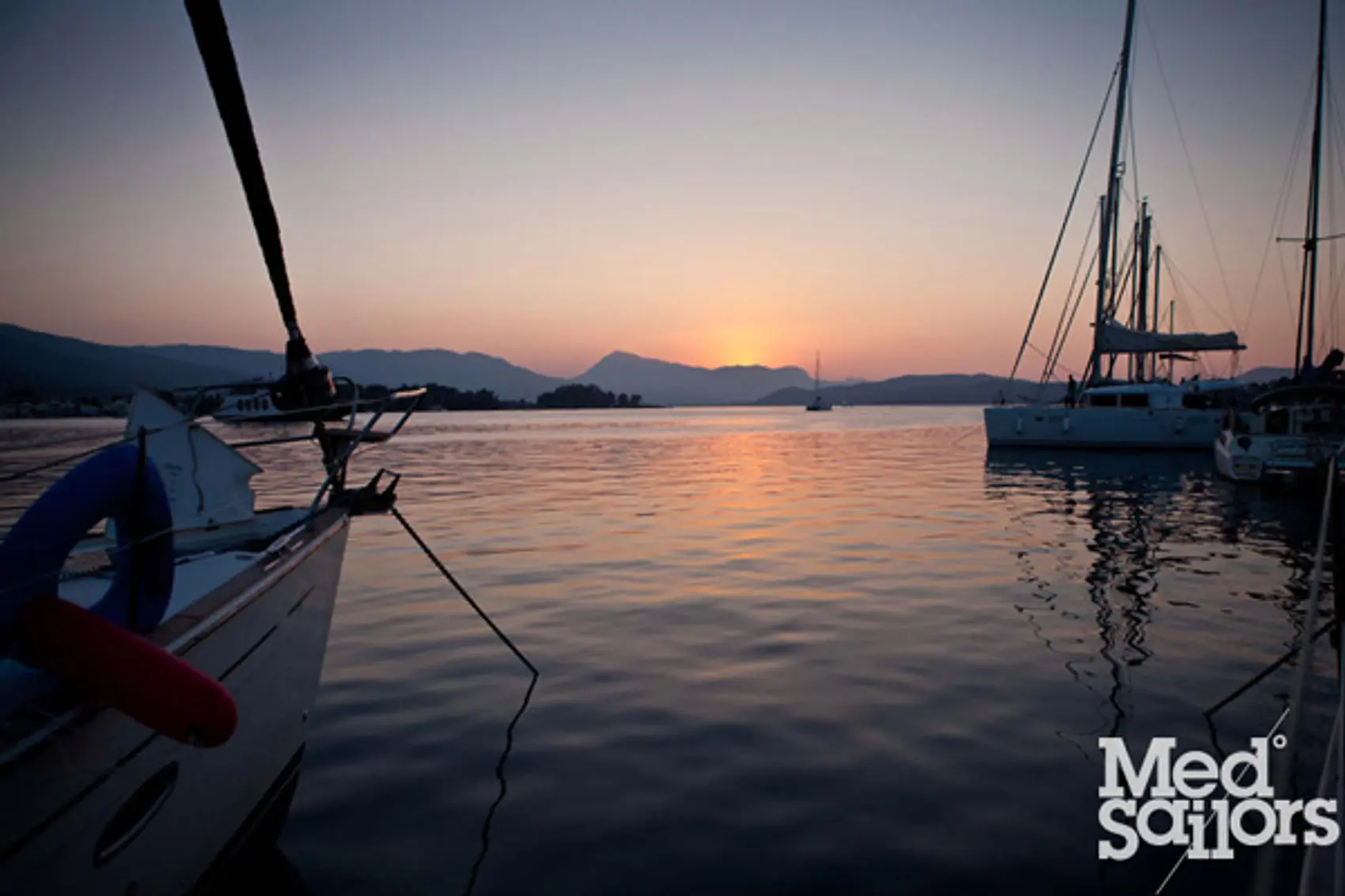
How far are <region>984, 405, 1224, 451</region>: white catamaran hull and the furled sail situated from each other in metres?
2.89

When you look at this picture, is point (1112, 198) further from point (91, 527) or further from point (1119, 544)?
point (91, 527)

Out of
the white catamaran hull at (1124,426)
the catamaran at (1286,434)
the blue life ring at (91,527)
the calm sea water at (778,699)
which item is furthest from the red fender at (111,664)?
the white catamaran hull at (1124,426)

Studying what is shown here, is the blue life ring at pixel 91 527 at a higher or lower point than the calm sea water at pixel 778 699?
higher

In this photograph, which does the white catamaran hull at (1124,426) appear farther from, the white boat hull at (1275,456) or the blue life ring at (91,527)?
the blue life ring at (91,527)

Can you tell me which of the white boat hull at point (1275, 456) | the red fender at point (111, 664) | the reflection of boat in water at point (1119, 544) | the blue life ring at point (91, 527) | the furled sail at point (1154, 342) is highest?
the furled sail at point (1154, 342)

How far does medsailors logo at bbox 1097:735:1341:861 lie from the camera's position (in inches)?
184

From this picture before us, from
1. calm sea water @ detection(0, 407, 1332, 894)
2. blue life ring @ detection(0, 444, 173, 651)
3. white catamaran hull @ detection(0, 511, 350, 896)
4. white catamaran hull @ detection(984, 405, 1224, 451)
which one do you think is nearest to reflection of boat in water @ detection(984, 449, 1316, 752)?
calm sea water @ detection(0, 407, 1332, 894)

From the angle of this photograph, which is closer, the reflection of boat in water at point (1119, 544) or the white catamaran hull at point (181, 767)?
the white catamaran hull at point (181, 767)

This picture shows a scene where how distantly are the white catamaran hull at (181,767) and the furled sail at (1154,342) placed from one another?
36.2 m

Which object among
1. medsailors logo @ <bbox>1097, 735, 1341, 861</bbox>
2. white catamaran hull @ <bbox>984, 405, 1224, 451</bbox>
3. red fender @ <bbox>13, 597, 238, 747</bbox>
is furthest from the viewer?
white catamaran hull @ <bbox>984, 405, 1224, 451</bbox>

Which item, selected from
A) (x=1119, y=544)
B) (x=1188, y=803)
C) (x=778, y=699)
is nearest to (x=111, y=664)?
(x=778, y=699)

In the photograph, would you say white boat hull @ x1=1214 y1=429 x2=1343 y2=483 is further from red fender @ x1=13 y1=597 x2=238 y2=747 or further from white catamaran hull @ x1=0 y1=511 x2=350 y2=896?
red fender @ x1=13 y1=597 x2=238 y2=747

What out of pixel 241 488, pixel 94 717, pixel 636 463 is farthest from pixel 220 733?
pixel 636 463

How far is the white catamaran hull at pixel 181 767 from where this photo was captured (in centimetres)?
258
